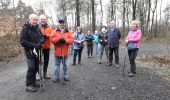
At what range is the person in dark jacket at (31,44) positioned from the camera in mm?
8438

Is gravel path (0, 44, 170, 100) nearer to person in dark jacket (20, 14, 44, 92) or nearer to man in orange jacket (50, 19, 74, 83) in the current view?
person in dark jacket (20, 14, 44, 92)

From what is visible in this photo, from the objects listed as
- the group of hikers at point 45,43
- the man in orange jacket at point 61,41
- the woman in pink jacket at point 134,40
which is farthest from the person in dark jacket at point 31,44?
the woman in pink jacket at point 134,40

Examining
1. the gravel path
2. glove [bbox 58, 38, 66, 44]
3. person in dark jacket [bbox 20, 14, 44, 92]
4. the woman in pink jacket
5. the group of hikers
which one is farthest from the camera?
the woman in pink jacket

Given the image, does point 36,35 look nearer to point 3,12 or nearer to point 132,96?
point 132,96

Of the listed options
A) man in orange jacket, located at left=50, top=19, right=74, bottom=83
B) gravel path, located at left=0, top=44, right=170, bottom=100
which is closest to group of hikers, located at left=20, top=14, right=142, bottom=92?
man in orange jacket, located at left=50, top=19, right=74, bottom=83

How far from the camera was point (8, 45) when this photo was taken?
21688 millimetres

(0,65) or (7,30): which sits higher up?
(7,30)

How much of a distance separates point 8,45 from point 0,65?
516cm

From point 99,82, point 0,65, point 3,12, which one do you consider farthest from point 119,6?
point 99,82

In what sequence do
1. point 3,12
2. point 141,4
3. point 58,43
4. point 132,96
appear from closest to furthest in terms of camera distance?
point 132,96
point 58,43
point 3,12
point 141,4

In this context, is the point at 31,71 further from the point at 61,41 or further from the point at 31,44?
the point at 61,41

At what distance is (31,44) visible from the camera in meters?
8.50

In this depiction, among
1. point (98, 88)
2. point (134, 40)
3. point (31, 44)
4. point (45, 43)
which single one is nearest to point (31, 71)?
point (31, 44)

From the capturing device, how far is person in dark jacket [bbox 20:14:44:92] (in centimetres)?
844
